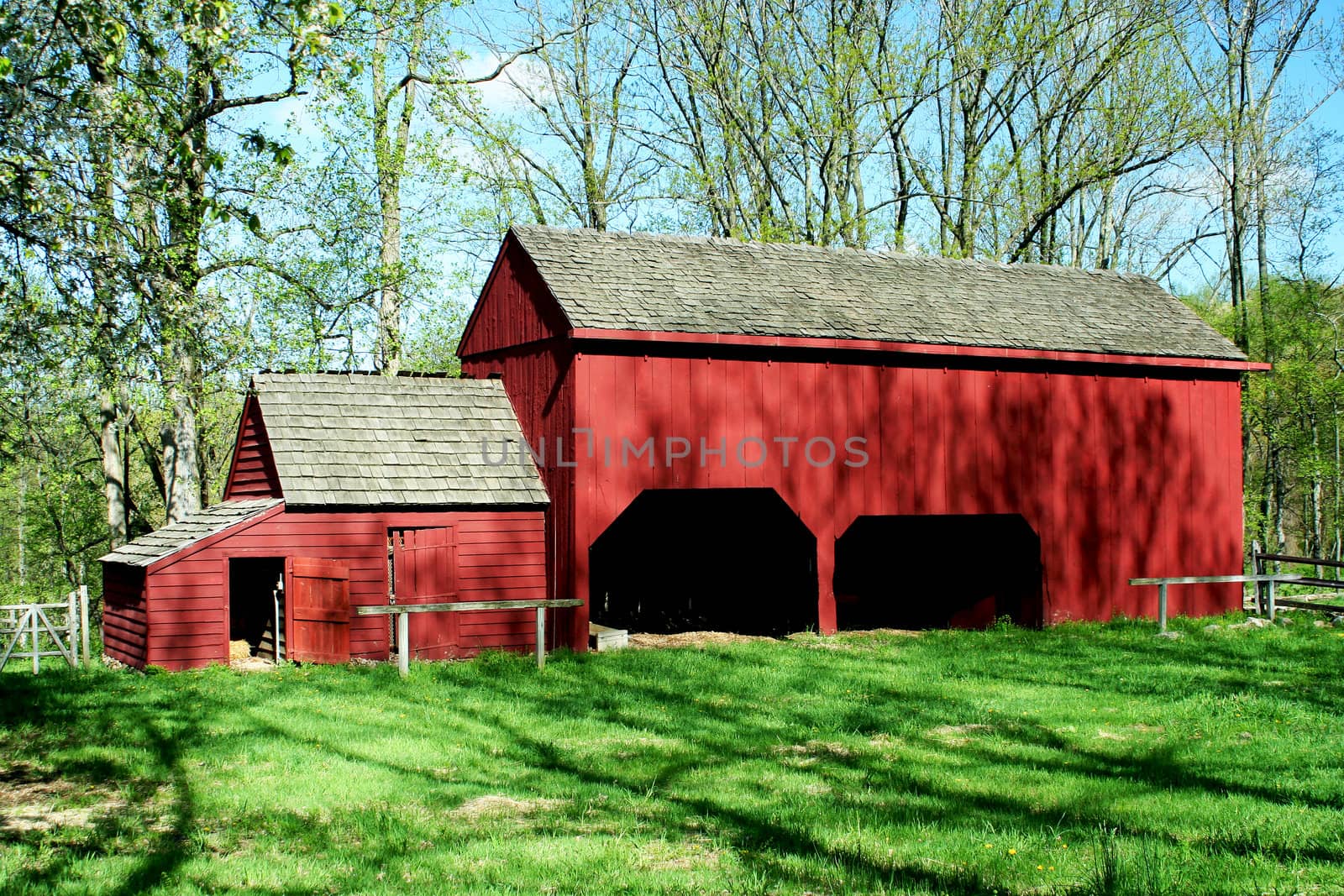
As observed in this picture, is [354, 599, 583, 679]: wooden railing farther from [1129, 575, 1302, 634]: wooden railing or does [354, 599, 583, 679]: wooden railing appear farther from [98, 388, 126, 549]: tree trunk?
[98, 388, 126, 549]: tree trunk

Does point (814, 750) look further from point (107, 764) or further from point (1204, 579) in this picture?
point (1204, 579)

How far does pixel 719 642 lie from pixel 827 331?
4.36 meters

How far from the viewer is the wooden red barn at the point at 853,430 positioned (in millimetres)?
15328

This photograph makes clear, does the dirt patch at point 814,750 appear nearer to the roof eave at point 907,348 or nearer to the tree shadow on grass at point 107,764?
the tree shadow on grass at point 107,764

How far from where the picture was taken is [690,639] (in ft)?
54.5

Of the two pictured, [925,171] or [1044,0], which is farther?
[925,171]

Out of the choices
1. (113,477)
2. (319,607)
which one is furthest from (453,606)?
(113,477)

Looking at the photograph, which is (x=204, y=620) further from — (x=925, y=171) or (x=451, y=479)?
(x=925, y=171)

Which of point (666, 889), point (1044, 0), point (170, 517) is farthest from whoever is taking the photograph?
point (1044, 0)

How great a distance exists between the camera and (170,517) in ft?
72.1

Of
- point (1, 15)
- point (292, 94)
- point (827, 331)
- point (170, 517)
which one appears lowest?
point (170, 517)

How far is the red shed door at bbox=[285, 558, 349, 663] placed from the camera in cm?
1417

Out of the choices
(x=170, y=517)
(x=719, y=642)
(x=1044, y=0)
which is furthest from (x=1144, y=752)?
(x=1044, y=0)

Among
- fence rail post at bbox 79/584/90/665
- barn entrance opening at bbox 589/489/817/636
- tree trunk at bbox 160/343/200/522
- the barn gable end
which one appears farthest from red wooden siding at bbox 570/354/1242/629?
tree trunk at bbox 160/343/200/522
